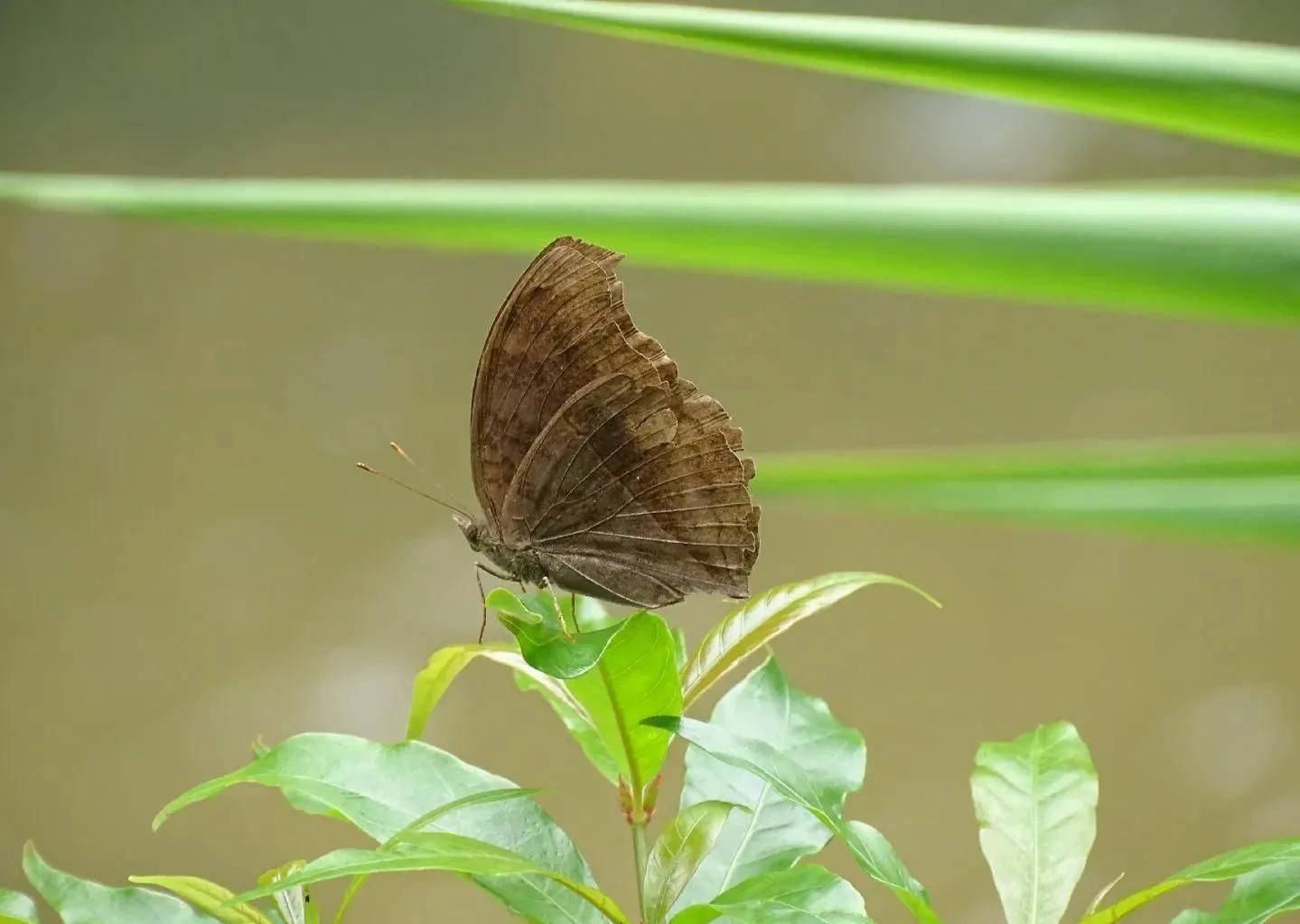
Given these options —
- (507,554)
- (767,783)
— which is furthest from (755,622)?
(507,554)

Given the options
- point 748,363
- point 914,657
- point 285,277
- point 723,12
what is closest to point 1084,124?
point 748,363

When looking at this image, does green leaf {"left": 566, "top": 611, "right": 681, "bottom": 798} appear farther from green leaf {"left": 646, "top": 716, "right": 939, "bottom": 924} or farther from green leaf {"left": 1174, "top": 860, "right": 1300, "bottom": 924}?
green leaf {"left": 1174, "top": 860, "right": 1300, "bottom": 924}

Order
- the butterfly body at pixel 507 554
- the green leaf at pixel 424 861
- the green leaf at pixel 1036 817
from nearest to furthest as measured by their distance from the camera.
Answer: the green leaf at pixel 424 861
the green leaf at pixel 1036 817
the butterfly body at pixel 507 554

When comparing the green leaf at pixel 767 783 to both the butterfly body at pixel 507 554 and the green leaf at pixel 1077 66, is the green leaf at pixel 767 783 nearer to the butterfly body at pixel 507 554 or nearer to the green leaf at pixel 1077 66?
the butterfly body at pixel 507 554

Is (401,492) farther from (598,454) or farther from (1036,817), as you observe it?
(1036,817)

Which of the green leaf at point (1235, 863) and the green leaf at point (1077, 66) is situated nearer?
the green leaf at point (1077, 66)

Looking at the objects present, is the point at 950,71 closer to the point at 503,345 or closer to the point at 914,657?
the point at 503,345

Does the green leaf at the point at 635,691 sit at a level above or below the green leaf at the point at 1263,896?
above

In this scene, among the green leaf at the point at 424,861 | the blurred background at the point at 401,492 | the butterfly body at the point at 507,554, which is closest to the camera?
the green leaf at the point at 424,861

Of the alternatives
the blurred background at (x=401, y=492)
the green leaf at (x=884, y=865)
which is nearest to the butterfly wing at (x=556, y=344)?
the green leaf at (x=884, y=865)
